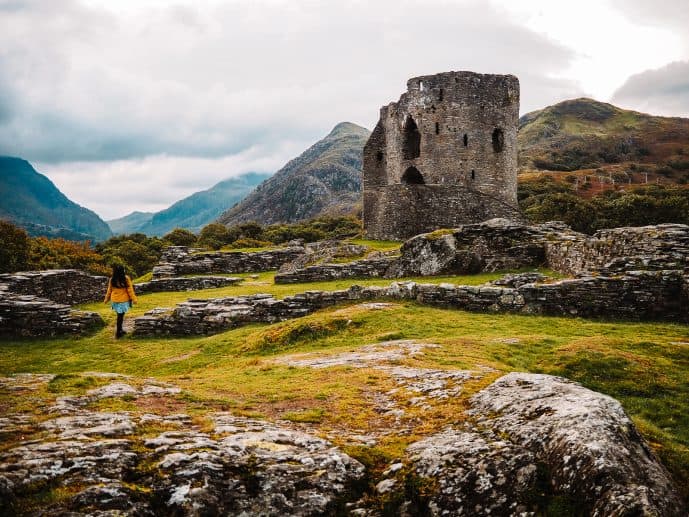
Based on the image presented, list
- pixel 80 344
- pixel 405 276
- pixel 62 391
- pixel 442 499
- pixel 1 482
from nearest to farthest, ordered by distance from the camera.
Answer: pixel 1 482 < pixel 442 499 < pixel 62 391 < pixel 80 344 < pixel 405 276

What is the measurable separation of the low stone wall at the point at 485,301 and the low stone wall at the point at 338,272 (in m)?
5.68

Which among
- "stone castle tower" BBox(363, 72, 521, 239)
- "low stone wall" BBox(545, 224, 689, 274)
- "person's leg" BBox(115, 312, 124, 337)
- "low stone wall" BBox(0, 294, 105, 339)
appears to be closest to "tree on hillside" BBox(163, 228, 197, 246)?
"stone castle tower" BBox(363, 72, 521, 239)

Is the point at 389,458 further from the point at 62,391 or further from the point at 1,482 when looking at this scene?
the point at 62,391

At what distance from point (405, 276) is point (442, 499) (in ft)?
60.6

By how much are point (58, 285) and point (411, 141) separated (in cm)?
3029

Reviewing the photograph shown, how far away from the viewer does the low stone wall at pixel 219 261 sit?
30.5 m

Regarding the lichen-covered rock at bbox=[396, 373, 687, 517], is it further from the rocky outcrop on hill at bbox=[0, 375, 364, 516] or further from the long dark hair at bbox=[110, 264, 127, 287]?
the long dark hair at bbox=[110, 264, 127, 287]

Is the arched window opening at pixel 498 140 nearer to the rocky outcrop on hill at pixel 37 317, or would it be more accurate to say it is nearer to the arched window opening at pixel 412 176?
the arched window opening at pixel 412 176

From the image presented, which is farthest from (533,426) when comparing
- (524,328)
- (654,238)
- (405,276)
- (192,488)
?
(405,276)

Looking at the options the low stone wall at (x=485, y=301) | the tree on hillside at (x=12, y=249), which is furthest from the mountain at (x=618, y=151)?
the low stone wall at (x=485, y=301)

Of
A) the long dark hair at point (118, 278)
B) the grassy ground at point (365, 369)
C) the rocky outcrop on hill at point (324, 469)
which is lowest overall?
the grassy ground at point (365, 369)

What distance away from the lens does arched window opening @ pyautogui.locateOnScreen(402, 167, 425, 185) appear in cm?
4197

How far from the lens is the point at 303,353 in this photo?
488 inches

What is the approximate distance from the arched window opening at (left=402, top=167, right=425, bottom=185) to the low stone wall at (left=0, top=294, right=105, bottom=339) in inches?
1194
